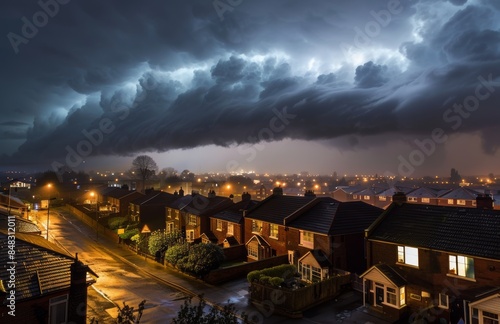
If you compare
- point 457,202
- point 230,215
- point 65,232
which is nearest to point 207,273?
point 230,215

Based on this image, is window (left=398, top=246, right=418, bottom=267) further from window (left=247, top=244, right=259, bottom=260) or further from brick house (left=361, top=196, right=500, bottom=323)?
window (left=247, top=244, right=259, bottom=260)

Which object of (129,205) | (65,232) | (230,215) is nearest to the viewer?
(230,215)

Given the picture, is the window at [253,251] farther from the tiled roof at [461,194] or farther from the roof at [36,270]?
the tiled roof at [461,194]

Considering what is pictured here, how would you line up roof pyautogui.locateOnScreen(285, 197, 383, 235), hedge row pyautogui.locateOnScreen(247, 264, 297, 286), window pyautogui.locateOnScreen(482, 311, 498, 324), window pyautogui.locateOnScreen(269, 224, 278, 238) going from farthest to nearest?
window pyautogui.locateOnScreen(269, 224, 278, 238)
roof pyautogui.locateOnScreen(285, 197, 383, 235)
hedge row pyautogui.locateOnScreen(247, 264, 297, 286)
window pyautogui.locateOnScreen(482, 311, 498, 324)

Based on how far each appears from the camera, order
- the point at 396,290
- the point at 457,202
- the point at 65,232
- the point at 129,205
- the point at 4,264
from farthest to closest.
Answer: the point at 457,202 → the point at 129,205 → the point at 65,232 → the point at 396,290 → the point at 4,264

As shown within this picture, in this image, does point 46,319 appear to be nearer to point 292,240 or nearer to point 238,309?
point 238,309

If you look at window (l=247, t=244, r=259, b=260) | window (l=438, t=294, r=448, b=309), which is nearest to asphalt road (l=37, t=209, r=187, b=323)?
window (l=247, t=244, r=259, b=260)
